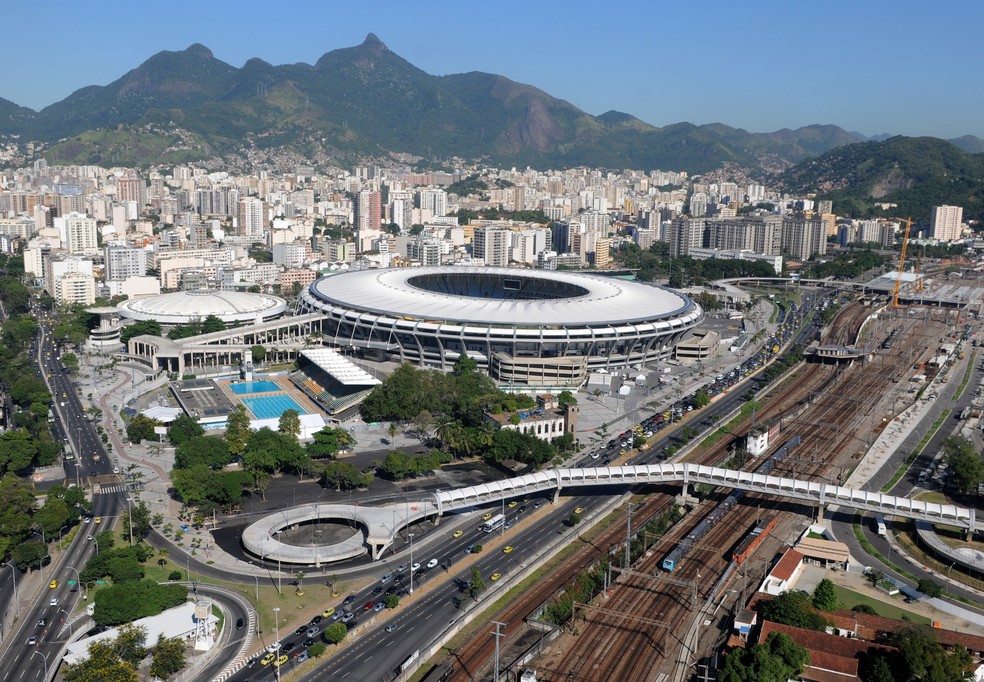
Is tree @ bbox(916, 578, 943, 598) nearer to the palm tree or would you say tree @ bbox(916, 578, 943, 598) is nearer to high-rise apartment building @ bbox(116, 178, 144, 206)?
the palm tree

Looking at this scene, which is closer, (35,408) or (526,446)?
(526,446)

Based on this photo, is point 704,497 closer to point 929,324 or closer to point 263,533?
point 263,533

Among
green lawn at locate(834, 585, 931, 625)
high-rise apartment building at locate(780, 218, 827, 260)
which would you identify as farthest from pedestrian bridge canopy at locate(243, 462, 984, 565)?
high-rise apartment building at locate(780, 218, 827, 260)

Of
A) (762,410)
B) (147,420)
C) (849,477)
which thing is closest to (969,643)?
(849,477)

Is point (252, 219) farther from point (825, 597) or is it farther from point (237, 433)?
point (825, 597)

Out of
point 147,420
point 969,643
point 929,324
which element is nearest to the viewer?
point 969,643

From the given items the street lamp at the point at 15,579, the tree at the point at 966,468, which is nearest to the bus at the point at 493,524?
the street lamp at the point at 15,579
